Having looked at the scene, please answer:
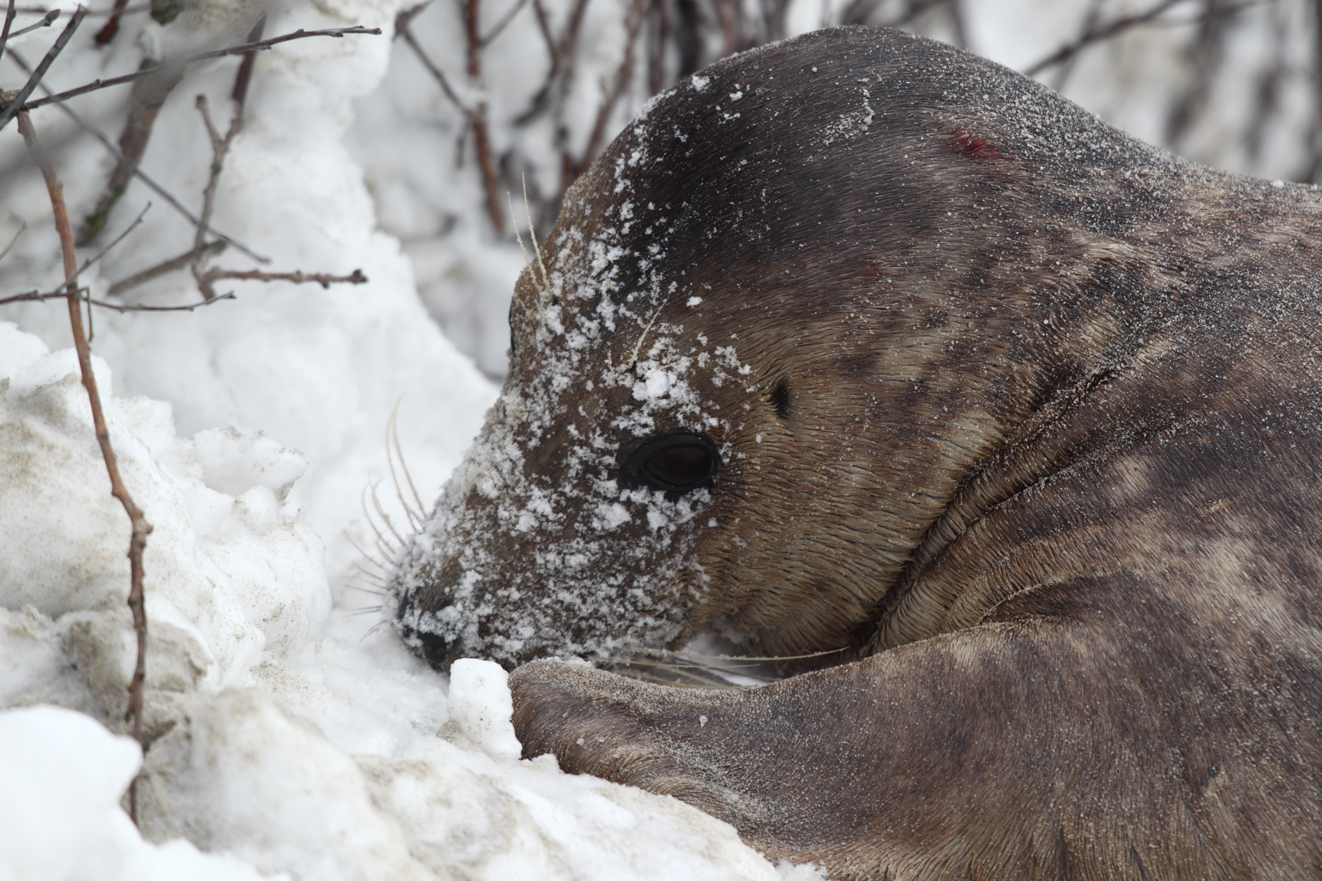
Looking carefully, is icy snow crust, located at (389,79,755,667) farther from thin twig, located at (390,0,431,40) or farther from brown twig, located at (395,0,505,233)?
brown twig, located at (395,0,505,233)

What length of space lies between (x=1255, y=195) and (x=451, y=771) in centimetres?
236

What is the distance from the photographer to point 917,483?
2.59 m

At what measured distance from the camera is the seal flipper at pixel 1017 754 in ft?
6.62

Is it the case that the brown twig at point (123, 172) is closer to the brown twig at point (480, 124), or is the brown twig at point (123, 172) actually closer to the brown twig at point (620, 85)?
the brown twig at point (480, 124)

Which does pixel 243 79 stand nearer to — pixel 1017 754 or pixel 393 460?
pixel 393 460

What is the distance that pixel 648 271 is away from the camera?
2.56 metres

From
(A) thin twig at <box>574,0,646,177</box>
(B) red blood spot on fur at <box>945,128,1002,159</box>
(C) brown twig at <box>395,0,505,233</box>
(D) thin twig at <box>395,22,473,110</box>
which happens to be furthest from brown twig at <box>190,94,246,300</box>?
(B) red blood spot on fur at <box>945,128,1002,159</box>

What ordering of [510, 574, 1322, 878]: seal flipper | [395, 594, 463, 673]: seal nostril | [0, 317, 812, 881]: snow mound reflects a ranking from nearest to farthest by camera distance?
[0, 317, 812, 881]: snow mound
[510, 574, 1322, 878]: seal flipper
[395, 594, 463, 673]: seal nostril

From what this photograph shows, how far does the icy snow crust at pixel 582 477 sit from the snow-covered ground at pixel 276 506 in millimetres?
232

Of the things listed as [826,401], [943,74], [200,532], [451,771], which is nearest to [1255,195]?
[943,74]

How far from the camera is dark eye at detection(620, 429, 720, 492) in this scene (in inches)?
103

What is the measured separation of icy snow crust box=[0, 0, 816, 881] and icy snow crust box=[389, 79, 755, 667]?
0.03 meters

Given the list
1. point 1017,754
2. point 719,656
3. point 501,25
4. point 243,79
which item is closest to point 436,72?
point 501,25

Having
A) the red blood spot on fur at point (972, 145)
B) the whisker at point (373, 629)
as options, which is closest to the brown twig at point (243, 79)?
the whisker at point (373, 629)
